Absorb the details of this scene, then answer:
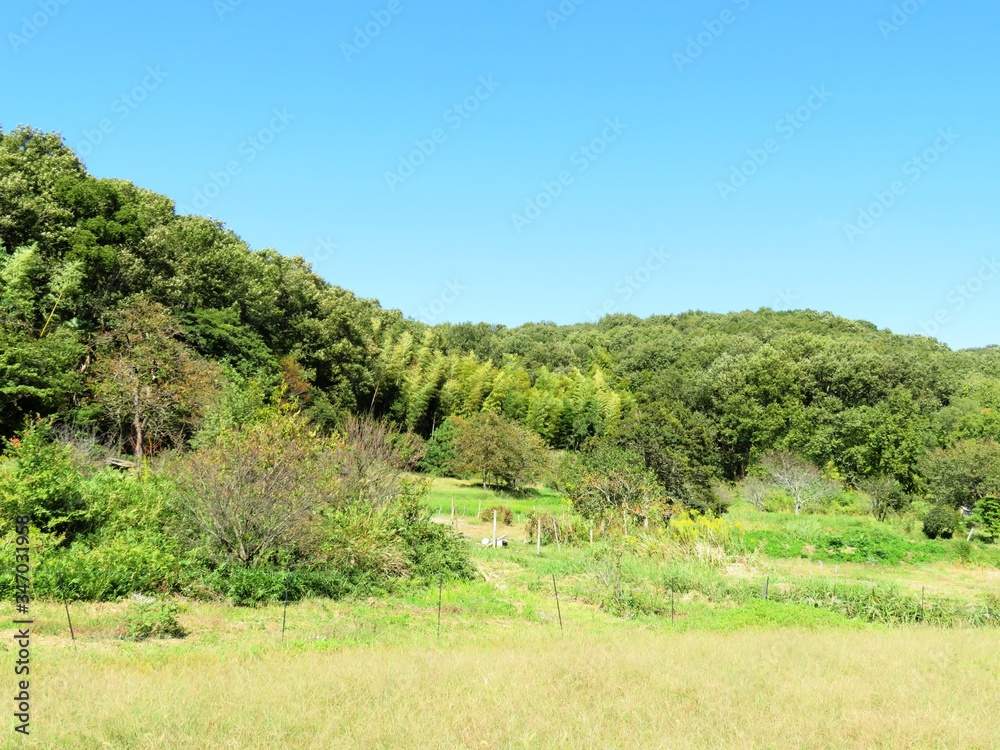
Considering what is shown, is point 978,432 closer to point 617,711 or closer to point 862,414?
point 862,414

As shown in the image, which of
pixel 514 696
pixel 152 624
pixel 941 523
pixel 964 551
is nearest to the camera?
pixel 514 696

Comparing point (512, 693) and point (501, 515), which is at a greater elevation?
point (512, 693)

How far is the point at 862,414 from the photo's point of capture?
43031 mm

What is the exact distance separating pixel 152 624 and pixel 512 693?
599 cm

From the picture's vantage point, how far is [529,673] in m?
7.93

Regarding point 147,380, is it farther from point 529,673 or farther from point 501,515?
point 529,673

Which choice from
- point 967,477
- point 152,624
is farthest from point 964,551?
point 152,624

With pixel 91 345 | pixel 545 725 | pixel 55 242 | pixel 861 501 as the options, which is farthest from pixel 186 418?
pixel 861 501

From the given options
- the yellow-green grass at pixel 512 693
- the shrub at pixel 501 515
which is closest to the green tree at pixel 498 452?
the shrub at pixel 501 515

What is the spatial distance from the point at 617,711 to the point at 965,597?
14.1m

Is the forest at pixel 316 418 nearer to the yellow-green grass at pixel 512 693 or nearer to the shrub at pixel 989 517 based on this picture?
the shrub at pixel 989 517

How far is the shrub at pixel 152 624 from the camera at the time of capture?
32.1 feet

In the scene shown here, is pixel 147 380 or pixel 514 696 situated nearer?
pixel 514 696

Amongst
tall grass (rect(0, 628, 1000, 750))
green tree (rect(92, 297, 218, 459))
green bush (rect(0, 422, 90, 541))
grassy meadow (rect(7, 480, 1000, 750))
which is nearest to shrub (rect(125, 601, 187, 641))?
grassy meadow (rect(7, 480, 1000, 750))
